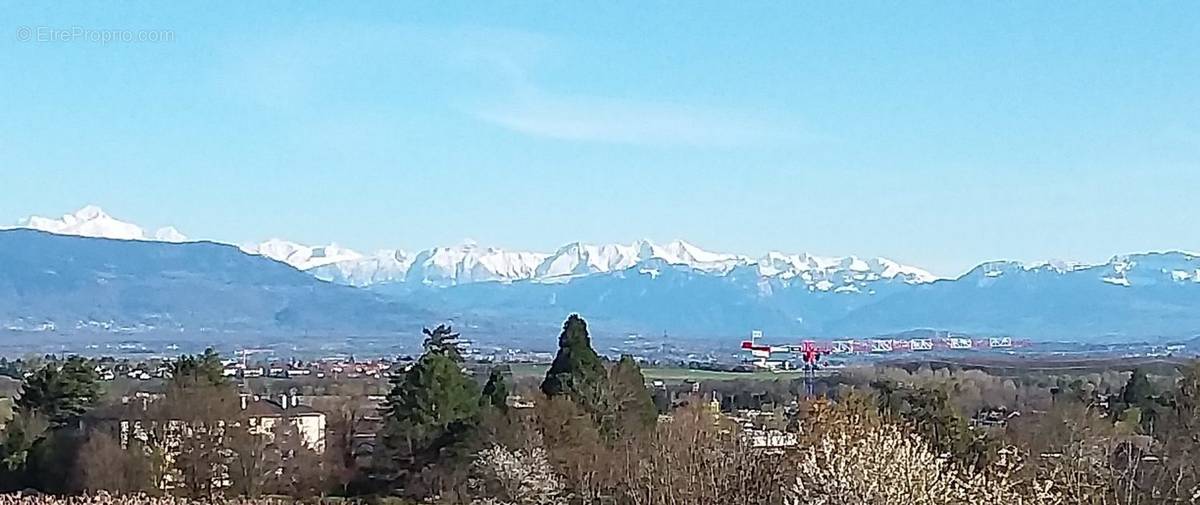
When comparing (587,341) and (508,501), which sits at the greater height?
(587,341)

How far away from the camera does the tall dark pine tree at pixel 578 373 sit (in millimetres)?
43625

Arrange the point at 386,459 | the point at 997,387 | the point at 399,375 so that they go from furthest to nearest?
the point at 997,387 < the point at 399,375 < the point at 386,459

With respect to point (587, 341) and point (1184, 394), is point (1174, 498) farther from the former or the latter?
point (587, 341)

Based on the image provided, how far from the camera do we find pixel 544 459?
37.8 metres

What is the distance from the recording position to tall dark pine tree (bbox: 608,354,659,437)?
42375 mm

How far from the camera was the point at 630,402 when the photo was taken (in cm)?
4366

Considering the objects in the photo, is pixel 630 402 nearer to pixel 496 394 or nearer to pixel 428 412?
pixel 496 394

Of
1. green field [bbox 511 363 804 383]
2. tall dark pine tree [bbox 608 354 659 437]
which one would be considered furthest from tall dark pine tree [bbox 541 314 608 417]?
green field [bbox 511 363 804 383]

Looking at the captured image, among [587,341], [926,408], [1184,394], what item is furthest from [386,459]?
[1184,394]

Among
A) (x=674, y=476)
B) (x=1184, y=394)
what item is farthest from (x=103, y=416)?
(x=1184, y=394)

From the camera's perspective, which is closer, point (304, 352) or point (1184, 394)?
point (1184, 394)

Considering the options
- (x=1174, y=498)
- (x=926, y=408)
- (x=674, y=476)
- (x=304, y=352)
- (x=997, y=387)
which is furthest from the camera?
(x=304, y=352)

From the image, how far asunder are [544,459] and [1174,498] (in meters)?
16.7

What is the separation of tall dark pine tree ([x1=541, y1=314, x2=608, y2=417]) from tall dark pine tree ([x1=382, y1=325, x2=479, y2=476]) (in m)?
2.29
